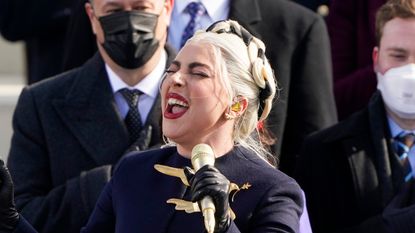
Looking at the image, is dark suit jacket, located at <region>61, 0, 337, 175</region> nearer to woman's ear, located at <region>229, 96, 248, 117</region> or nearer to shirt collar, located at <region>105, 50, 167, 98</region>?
shirt collar, located at <region>105, 50, 167, 98</region>

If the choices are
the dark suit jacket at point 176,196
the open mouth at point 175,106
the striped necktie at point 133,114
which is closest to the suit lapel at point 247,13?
the striped necktie at point 133,114

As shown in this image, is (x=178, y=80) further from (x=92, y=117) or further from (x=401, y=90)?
(x=401, y=90)

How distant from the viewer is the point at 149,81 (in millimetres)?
5836

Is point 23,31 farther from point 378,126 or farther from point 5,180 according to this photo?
point 5,180

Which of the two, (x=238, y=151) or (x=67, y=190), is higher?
(x=238, y=151)

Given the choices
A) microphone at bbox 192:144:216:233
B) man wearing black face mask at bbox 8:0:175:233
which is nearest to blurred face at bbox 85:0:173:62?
man wearing black face mask at bbox 8:0:175:233

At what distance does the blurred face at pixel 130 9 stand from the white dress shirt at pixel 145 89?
0.11 meters

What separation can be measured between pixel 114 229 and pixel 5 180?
1.40 ft

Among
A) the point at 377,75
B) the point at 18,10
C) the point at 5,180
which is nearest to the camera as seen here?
the point at 5,180

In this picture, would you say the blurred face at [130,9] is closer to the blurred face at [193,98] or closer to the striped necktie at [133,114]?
the striped necktie at [133,114]

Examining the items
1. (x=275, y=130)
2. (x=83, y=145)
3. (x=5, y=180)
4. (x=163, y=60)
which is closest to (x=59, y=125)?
(x=83, y=145)

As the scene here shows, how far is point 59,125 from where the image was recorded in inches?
229

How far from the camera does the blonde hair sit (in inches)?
183

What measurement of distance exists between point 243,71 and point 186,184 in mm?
437
